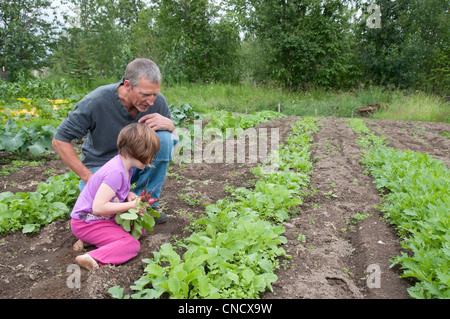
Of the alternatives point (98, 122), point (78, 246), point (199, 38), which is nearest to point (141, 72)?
point (98, 122)

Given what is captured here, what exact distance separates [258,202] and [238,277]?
108 centimetres

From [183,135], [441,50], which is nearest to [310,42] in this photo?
[441,50]

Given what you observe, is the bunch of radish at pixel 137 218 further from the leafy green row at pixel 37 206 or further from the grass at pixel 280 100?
the grass at pixel 280 100

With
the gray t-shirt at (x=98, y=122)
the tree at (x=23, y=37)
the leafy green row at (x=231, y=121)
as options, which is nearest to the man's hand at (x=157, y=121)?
the gray t-shirt at (x=98, y=122)

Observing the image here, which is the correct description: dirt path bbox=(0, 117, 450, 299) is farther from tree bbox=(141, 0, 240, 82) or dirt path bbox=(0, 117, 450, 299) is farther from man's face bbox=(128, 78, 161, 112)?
tree bbox=(141, 0, 240, 82)

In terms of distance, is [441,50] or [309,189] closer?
[309,189]

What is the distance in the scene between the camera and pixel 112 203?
2.19 metres

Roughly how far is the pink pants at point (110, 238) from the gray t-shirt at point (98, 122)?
0.66 meters

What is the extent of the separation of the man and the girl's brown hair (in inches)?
13.7

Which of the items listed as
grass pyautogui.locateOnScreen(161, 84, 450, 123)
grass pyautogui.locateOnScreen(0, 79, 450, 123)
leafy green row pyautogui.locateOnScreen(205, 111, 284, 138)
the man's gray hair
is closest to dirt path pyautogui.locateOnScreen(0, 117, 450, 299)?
the man's gray hair

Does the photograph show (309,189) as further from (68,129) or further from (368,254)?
(68,129)

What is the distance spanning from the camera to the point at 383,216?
3020 mm

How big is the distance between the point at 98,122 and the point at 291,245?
1.84 metres

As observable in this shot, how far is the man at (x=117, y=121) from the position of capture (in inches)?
98.0
